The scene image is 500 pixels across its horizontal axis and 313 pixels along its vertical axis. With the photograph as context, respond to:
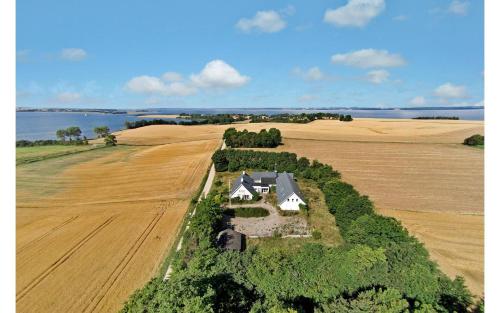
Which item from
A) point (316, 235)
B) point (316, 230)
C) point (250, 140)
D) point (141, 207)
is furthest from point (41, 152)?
point (316, 235)

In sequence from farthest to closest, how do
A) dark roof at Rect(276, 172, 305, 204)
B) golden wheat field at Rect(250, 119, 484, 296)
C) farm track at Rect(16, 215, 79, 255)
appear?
1. dark roof at Rect(276, 172, 305, 204)
2. farm track at Rect(16, 215, 79, 255)
3. golden wheat field at Rect(250, 119, 484, 296)

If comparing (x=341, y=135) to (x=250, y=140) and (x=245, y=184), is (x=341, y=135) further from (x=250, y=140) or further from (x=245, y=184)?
(x=245, y=184)

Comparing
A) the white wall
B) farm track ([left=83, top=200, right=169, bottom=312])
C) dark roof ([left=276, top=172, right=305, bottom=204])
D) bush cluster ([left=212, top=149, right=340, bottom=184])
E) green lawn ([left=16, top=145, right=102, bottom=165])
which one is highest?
green lawn ([left=16, top=145, right=102, bottom=165])

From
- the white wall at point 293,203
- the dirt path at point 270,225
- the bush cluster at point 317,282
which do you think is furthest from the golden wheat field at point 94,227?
the white wall at point 293,203

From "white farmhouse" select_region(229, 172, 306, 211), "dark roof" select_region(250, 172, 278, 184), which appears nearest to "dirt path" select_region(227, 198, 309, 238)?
"white farmhouse" select_region(229, 172, 306, 211)

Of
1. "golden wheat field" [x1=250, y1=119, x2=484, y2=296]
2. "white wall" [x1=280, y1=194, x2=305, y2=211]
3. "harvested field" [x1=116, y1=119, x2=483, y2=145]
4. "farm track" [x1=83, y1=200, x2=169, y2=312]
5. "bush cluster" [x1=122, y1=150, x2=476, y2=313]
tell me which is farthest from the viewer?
"harvested field" [x1=116, y1=119, x2=483, y2=145]

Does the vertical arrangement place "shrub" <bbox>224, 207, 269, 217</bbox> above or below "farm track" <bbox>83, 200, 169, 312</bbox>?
above

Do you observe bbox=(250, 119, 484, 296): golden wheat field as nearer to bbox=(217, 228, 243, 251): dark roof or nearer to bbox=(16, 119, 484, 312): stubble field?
bbox=(16, 119, 484, 312): stubble field

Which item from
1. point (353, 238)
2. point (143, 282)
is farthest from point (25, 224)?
point (353, 238)
